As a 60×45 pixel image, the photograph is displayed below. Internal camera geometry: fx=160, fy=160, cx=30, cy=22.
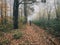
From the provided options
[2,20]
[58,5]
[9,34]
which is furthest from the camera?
[58,5]

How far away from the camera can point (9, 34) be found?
11227mm

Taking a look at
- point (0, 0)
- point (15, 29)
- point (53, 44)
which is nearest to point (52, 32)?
point (53, 44)

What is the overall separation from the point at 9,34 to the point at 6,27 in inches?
27.5

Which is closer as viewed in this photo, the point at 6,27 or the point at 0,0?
the point at 6,27

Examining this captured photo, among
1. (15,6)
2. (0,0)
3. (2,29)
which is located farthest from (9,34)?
(0,0)

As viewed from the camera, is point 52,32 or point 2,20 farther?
point 2,20

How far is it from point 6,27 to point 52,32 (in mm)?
3337

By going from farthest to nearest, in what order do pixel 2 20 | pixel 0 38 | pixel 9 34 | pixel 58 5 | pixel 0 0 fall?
pixel 58 5, pixel 0 0, pixel 2 20, pixel 9 34, pixel 0 38

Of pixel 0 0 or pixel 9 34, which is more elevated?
pixel 0 0

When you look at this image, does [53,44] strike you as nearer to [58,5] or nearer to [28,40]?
[28,40]

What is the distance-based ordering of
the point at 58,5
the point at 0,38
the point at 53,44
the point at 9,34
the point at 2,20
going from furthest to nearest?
1. the point at 58,5
2. the point at 2,20
3. the point at 9,34
4. the point at 0,38
5. the point at 53,44

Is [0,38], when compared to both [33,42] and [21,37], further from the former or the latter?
[33,42]

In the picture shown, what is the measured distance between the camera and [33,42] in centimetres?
991

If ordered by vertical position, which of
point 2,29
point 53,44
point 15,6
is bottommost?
→ point 53,44
